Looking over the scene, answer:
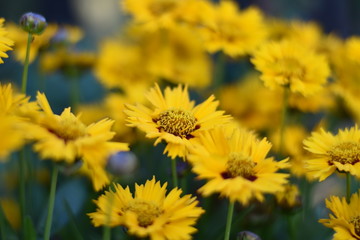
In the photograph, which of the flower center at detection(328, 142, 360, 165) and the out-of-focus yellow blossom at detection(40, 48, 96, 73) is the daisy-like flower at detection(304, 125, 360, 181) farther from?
the out-of-focus yellow blossom at detection(40, 48, 96, 73)

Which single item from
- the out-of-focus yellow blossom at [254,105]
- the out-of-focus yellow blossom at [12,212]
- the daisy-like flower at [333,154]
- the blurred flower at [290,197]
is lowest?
the out-of-focus yellow blossom at [12,212]

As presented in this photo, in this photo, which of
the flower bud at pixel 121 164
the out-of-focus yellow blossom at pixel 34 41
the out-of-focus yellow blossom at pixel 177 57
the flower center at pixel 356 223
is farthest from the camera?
the out-of-focus yellow blossom at pixel 177 57

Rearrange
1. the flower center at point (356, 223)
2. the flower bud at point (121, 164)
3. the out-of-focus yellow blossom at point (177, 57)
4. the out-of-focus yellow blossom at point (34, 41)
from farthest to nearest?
the out-of-focus yellow blossom at point (177, 57), the out-of-focus yellow blossom at point (34, 41), the flower center at point (356, 223), the flower bud at point (121, 164)

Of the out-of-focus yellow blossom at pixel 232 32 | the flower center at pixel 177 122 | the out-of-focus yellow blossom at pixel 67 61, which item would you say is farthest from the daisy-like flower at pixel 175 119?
the out-of-focus yellow blossom at pixel 67 61

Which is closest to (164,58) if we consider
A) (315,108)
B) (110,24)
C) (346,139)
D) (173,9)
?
(173,9)

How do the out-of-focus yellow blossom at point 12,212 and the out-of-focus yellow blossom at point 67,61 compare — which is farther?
the out-of-focus yellow blossom at point 67,61

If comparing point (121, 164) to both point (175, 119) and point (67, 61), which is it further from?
point (67, 61)

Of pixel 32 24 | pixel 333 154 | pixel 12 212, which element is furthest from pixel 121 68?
pixel 333 154

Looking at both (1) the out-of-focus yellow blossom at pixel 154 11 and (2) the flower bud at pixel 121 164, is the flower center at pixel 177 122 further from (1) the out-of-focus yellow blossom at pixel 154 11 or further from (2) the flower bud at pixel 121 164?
(1) the out-of-focus yellow blossom at pixel 154 11
